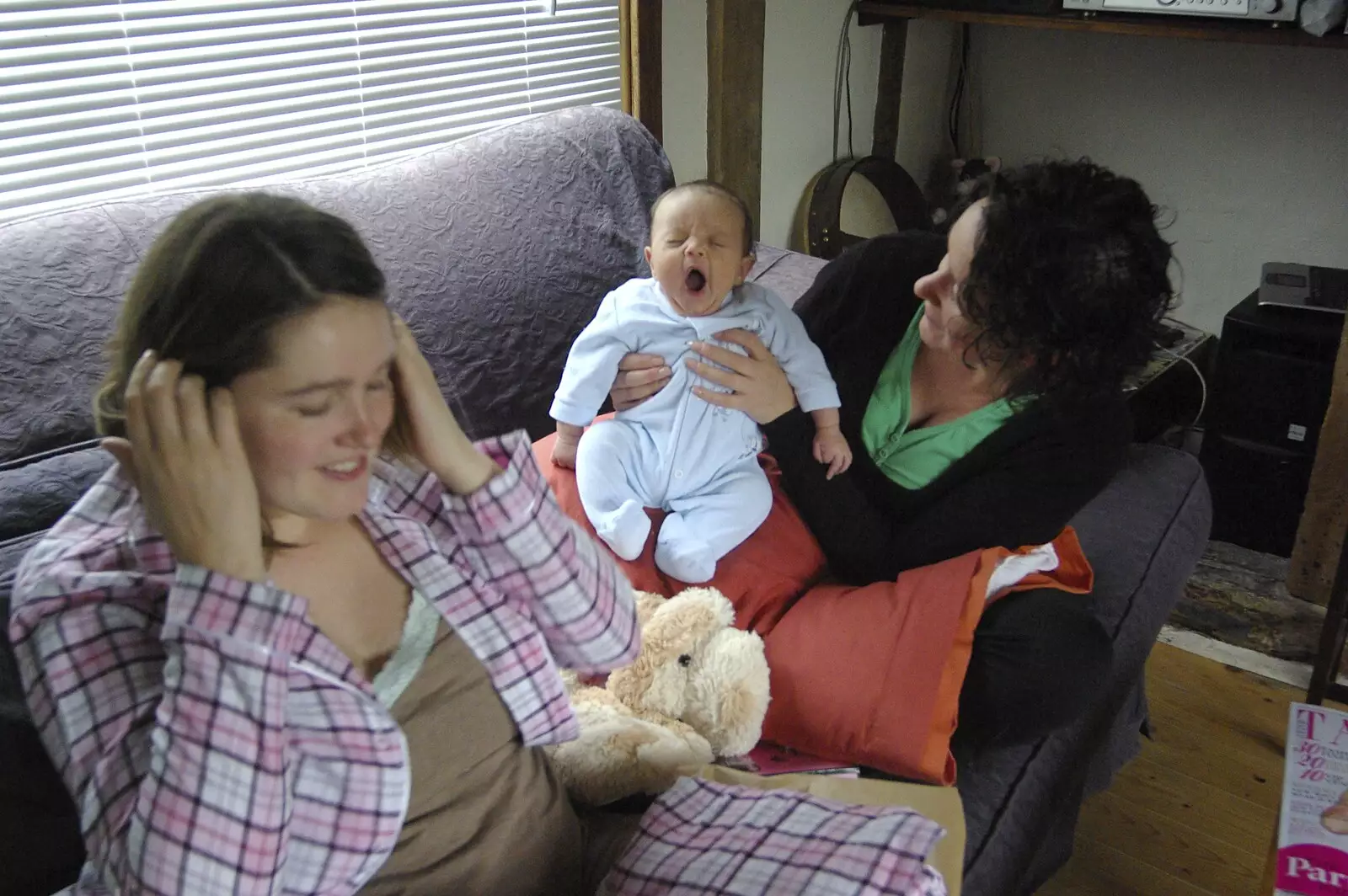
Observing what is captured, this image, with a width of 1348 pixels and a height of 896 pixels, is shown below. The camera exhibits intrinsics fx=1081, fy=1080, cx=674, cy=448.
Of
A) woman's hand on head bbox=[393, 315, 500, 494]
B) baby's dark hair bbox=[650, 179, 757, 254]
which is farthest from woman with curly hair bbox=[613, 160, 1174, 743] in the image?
woman's hand on head bbox=[393, 315, 500, 494]

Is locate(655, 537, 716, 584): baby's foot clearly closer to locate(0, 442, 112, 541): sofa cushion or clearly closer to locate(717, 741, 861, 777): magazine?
locate(717, 741, 861, 777): magazine

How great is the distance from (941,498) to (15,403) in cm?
105

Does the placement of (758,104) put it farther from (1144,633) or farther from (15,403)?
(15,403)

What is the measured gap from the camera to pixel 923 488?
144cm

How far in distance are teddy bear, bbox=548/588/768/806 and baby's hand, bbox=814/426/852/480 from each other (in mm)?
251

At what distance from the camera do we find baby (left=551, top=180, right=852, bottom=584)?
1.32m

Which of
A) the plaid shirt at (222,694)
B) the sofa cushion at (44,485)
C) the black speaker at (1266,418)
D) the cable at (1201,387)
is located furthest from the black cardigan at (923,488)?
the cable at (1201,387)

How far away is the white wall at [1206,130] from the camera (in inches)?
102

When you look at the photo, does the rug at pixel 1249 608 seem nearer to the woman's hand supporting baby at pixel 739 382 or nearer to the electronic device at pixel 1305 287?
the electronic device at pixel 1305 287

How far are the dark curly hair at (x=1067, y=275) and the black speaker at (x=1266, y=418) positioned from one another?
117 cm

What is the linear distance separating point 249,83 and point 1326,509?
2.15 m

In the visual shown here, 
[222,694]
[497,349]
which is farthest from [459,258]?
[222,694]

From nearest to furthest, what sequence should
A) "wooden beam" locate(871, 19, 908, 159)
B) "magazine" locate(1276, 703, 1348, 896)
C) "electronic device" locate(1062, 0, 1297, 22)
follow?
"magazine" locate(1276, 703, 1348, 896) < "electronic device" locate(1062, 0, 1297, 22) < "wooden beam" locate(871, 19, 908, 159)

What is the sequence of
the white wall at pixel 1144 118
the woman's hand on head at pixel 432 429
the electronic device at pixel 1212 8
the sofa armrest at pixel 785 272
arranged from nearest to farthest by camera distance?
the woman's hand on head at pixel 432 429, the sofa armrest at pixel 785 272, the electronic device at pixel 1212 8, the white wall at pixel 1144 118
